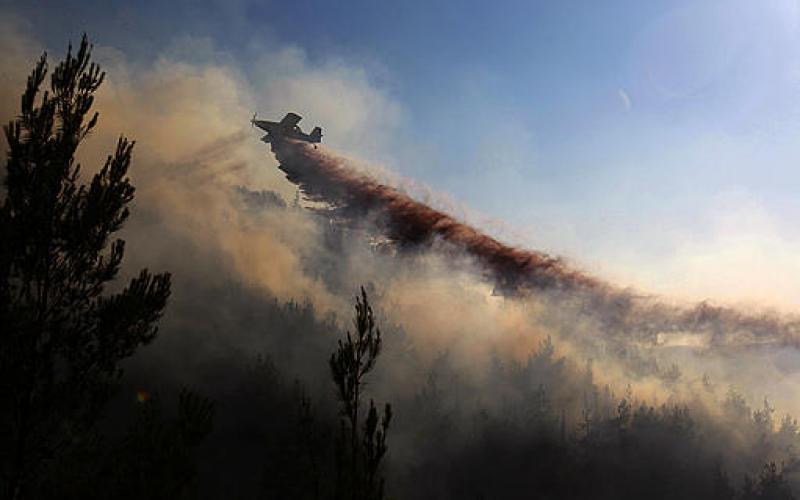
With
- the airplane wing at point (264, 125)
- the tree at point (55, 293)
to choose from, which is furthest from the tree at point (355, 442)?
the airplane wing at point (264, 125)

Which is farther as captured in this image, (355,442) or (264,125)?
(264,125)

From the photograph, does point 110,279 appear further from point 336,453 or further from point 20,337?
point 336,453

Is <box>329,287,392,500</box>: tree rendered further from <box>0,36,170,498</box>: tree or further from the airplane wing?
the airplane wing

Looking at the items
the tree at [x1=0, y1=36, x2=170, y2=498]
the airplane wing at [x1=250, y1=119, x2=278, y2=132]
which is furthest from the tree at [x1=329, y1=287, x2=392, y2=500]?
the airplane wing at [x1=250, y1=119, x2=278, y2=132]

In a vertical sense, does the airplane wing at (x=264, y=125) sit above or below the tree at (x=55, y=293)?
above

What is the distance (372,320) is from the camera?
21406 millimetres

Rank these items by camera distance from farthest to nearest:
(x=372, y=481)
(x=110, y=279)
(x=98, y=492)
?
(x=110, y=279) < (x=98, y=492) < (x=372, y=481)

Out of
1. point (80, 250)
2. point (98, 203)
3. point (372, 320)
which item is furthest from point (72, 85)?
point (372, 320)

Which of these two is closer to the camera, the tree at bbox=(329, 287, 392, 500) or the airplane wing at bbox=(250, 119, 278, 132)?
the tree at bbox=(329, 287, 392, 500)

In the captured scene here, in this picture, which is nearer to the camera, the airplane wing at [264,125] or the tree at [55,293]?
the tree at [55,293]

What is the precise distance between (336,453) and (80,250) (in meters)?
14.1

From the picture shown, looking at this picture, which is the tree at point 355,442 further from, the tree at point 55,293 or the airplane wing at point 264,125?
the airplane wing at point 264,125

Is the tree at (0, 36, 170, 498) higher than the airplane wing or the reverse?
the reverse

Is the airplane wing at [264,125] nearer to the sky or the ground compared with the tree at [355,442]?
nearer to the sky
